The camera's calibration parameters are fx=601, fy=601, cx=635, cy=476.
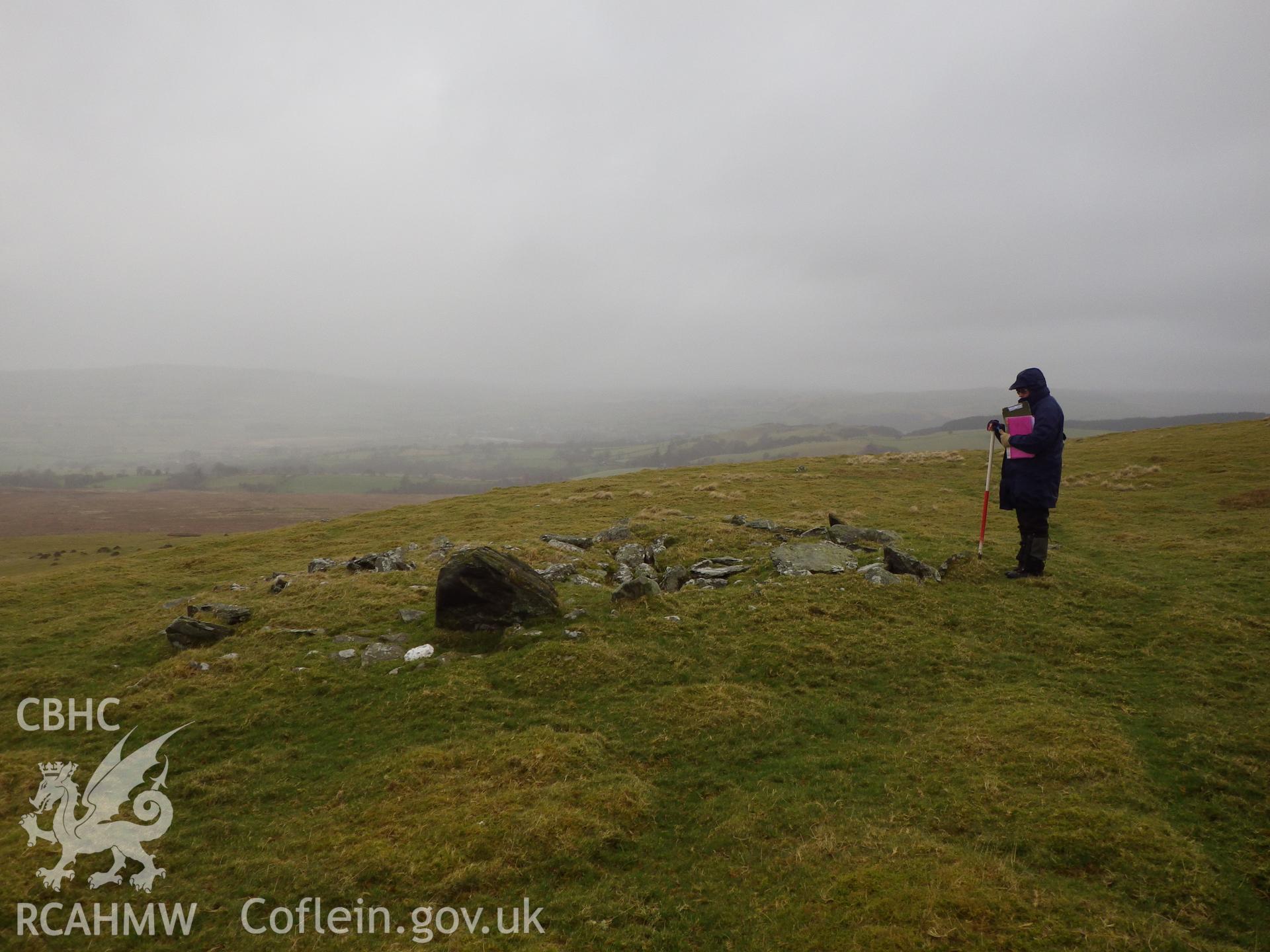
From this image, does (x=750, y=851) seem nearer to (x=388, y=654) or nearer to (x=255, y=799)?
(x=255, y=799)

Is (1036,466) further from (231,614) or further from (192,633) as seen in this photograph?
(192,633)

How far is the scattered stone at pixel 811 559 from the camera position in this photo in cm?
1969

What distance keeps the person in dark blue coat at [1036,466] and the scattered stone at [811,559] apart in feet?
16.5

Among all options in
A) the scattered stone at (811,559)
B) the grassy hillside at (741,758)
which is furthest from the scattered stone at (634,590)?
the scattered stone at (811,559)

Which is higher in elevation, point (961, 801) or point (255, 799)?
point (961, 801)

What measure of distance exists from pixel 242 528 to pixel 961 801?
11502 centimetres

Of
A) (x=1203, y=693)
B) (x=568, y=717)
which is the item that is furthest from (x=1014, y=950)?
(x=1203, y=693)

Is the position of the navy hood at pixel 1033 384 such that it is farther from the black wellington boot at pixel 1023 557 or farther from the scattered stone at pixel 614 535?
the scattered stone at pixel 614 535

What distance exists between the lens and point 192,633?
656 inches

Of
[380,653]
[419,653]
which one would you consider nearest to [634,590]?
[419,653]

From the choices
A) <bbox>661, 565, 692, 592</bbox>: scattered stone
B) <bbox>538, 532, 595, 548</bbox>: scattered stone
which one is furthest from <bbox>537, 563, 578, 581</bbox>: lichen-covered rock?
<bbox>538, 532, 595, 548</bbox>: scattered stone

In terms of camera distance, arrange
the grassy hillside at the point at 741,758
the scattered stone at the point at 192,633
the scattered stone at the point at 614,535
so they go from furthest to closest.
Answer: the scattered stone at the point at 614,535 < the scattered stone at the point at 192,633 < the grassy hillside at the point at 741,758

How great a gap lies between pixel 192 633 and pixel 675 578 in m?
14.2

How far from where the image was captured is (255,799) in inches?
417
